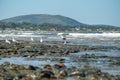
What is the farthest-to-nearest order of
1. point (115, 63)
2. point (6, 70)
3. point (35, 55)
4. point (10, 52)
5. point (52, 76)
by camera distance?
point (10, 52), point (35, 55), point (115, 63), point (6, 70), point (52, 76)

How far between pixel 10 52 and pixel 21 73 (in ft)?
61.5

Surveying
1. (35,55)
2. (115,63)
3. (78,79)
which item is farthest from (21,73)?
(35,55)

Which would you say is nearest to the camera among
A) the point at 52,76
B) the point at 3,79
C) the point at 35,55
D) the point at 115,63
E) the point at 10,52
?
the point at 3,79

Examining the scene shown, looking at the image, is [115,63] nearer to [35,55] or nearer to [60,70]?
[60,70]

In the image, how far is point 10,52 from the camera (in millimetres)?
43375

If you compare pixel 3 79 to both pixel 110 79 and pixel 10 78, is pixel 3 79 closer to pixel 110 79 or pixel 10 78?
pixel 10 78

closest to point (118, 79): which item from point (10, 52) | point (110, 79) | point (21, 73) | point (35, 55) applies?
point (110, 79)

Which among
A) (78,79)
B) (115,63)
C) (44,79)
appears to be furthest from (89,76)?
(115,63)

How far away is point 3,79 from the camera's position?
74.3 ft

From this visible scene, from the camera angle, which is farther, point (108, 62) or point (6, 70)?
point (108, 62)

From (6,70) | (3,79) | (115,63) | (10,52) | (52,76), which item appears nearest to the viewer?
(3,79)

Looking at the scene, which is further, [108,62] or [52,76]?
A: [108,62]

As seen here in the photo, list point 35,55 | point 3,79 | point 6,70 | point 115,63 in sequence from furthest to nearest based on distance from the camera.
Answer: point 35,55 < point 115,63 < point 6,70 < point 3,79

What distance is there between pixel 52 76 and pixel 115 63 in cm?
912
